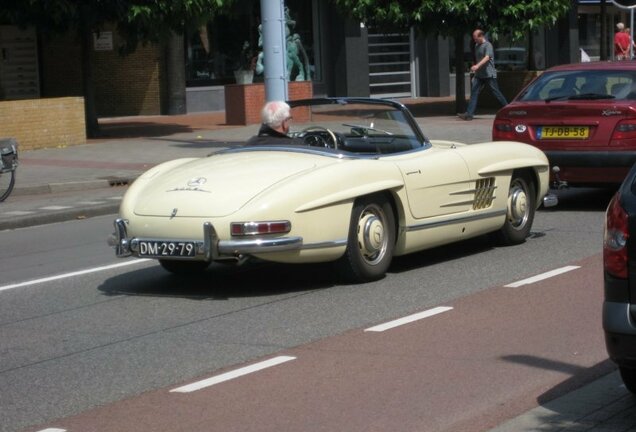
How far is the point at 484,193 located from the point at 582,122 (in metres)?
2.91

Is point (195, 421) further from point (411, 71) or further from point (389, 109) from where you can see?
point (411, 71)

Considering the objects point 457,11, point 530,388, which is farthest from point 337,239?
point 457,11

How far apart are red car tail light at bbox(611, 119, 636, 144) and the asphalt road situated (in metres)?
1.63

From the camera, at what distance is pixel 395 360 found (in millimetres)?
6973

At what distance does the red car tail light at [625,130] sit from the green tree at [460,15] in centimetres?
1504

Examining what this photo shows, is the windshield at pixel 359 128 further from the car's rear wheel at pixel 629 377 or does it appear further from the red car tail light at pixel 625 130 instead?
the car's rear wheel at pixel 629 377

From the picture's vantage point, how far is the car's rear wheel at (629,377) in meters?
5.85

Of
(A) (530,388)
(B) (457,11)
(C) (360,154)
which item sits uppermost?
(B) (457,11)

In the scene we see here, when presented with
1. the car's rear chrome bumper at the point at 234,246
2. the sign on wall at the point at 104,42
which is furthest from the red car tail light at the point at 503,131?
the sign on wall at the point at 104,42

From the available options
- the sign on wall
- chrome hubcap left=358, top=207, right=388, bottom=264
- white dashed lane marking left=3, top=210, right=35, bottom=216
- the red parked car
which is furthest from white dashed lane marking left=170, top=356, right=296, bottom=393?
the sign on wall

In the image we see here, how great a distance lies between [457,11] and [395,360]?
838 inches

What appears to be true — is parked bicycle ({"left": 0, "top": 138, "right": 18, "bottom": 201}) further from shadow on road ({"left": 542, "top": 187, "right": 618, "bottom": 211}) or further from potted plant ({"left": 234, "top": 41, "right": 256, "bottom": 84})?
potted plant ({"left": 234, "top": 41, "right": 256, "bottom": 84})

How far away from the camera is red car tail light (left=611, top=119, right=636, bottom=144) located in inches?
497

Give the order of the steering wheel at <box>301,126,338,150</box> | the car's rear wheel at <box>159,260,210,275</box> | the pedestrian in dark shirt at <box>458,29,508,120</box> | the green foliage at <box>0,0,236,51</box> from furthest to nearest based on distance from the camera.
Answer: the pedestrian in dark shirt at <box>458,29,508,120</box> < the green foliage at <box>0,0,236,51</box> < the steering wheel at <box>301,126,338,150</box> < the car's rear wheel at <box>159,260,210,275</box>
